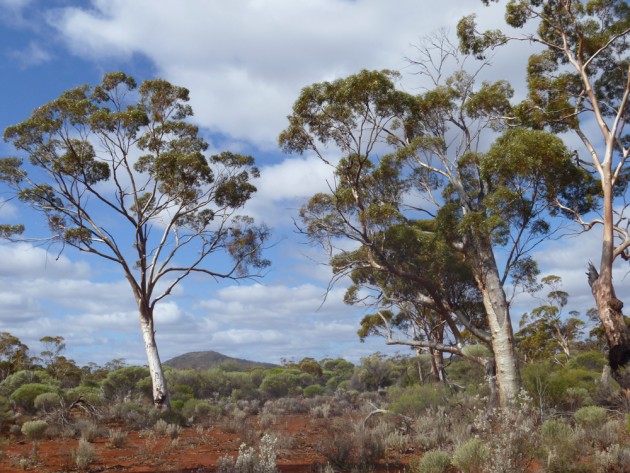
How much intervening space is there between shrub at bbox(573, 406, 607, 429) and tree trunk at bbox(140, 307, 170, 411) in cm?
1245

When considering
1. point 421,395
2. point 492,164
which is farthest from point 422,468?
point 492,164

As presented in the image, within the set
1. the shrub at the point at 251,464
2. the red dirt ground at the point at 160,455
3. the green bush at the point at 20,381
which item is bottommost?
the red dirt ground at the point at 160,455

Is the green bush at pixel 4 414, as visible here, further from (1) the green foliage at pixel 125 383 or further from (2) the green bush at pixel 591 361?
(2) the green bush at pixel 591 361

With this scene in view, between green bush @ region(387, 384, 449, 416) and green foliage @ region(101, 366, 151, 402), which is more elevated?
green foliage @ region(101, 366, 151, 402)

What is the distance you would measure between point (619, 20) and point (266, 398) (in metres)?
26.3

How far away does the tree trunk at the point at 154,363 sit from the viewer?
17.1 metres

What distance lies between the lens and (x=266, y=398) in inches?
1245

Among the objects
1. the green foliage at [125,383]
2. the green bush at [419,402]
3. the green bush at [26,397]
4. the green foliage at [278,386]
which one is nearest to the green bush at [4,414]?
the green bush at [26,397]

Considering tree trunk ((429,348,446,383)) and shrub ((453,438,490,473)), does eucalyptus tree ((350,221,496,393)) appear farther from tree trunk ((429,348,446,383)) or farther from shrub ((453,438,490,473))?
shrub ((453,438,490,473))

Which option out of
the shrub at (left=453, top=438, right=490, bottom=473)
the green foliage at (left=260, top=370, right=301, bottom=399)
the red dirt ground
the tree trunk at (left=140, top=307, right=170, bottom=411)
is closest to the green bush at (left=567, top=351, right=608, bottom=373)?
the green foliage at (left=260, top=370, right=301, bottom=399)

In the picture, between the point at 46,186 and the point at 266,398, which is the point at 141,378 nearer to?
the point at 266,398

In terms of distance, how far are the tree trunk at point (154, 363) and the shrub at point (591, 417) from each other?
490 inches

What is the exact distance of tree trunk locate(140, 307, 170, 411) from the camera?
17.1 metres

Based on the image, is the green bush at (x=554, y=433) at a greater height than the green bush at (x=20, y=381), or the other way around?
the green bush at (x=20, y=381)
